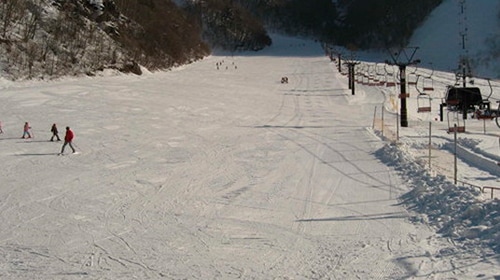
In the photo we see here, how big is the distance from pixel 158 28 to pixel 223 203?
57.2 m

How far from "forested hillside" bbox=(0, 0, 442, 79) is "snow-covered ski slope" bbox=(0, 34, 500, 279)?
1291cm

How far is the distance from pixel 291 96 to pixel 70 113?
1882 centimetres

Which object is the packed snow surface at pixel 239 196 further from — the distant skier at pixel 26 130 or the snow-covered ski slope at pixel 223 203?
the distant skier at pixel 26 130

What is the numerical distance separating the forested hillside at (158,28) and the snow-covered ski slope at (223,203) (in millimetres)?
12912

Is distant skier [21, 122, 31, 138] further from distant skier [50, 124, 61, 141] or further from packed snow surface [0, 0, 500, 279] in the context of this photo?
distant skier [50, 124, 61, 141]

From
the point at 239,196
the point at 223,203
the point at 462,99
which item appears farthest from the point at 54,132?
the point at 462,99

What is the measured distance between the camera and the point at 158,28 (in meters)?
67.3

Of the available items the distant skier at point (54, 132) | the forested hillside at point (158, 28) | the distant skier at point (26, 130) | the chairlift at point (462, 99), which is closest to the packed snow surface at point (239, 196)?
the distant skier at point (26, 130)

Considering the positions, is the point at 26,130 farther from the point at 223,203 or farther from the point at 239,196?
the point at 223,203

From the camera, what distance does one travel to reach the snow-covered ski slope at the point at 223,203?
30.2 feet

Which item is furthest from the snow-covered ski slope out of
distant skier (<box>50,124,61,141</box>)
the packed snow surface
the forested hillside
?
the forested hillside

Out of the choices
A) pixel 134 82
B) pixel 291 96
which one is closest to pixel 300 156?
pixel 291 96

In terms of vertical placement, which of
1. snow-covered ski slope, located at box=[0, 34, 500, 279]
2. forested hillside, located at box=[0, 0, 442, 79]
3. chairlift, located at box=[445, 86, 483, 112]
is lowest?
snow-covered ski slope, located at box=[0, 34, 500, 279]

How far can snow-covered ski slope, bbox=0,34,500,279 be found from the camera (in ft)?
30.2
